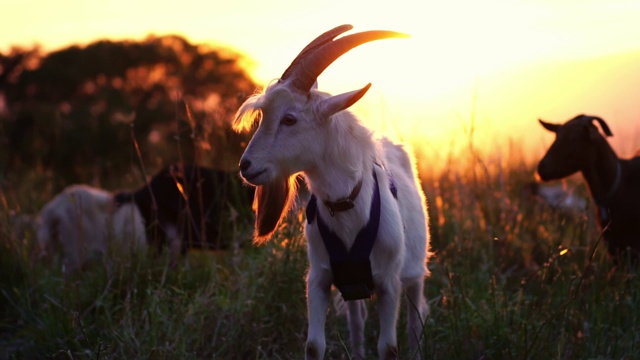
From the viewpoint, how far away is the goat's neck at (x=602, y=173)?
6340 millimetres

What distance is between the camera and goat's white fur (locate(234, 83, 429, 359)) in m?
3.89

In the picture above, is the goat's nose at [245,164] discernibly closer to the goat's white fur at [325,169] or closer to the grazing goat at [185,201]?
the goat's white fur at [325,169]

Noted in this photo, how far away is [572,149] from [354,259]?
2798mm

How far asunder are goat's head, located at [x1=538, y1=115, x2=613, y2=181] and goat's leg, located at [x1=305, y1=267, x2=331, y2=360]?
266 cm

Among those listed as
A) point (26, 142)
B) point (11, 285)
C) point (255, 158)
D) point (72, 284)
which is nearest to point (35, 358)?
point (72, 284)

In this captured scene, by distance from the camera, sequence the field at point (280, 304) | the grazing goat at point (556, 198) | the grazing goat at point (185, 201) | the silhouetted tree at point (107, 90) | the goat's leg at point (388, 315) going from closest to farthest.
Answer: the goat's leg at point (388, 315) < the field at point (280, 304) < the grazing goat at point (185, 201) < the grazing goat at point (556, 198) < the silhouetted tree at point (107, 90)

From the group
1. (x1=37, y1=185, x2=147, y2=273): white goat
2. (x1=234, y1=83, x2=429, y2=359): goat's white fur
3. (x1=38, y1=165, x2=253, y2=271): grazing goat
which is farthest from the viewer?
(x1=37, y1=185, x2=147, y2=273): white goat

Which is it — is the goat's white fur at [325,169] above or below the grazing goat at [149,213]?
above

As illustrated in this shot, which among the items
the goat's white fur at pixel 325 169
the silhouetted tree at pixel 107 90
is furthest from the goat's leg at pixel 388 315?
the silhouetted tree at pixel 107 90

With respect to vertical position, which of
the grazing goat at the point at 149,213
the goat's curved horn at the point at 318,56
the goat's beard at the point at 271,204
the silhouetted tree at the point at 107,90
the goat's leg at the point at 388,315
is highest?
the goat's curved horn at the point at 318,56

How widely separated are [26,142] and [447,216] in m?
10.9

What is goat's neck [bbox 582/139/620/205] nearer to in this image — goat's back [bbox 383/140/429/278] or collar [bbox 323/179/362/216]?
goat's back [bbox 383/140/429/278]

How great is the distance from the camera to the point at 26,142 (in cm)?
1592

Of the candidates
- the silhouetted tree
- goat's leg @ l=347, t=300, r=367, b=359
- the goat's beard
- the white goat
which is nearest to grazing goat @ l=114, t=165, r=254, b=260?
the white goat
